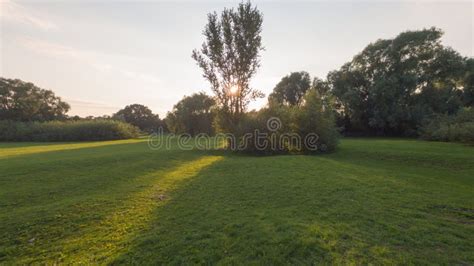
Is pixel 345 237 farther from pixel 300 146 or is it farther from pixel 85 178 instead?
pixel 300 146

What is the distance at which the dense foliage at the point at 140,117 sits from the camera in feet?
286

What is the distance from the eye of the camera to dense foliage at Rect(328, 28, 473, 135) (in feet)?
91.8

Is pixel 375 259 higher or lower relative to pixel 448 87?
lower

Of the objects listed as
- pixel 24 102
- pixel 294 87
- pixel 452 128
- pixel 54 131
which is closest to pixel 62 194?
pixel 452 128

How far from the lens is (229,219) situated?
5.21m

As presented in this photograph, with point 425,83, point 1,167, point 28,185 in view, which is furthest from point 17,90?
point 425,83

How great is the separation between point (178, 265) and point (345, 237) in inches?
132

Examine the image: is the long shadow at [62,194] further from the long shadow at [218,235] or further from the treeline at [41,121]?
the treeline at [41,121]

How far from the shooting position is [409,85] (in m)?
29.0

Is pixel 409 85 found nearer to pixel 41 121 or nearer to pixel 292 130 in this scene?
pixel 292 130

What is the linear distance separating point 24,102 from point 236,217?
6675cm

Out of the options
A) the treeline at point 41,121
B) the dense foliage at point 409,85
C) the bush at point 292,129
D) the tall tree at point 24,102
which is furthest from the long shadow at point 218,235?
the tall tree at point 24,102

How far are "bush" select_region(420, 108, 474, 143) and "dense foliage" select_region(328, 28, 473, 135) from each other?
159 inches

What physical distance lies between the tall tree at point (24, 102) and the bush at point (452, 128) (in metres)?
75.6
